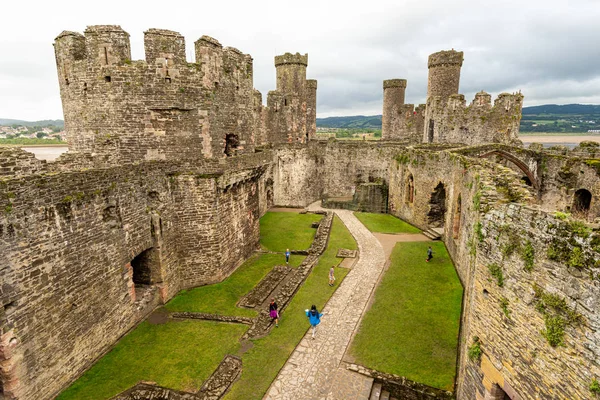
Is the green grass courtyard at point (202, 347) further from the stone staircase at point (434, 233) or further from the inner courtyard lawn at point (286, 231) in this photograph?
the stone staircase at point (434, 233)

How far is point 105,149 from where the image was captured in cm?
1249

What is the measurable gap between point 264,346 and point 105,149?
9254mm

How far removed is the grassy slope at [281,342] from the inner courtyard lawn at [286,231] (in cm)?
347

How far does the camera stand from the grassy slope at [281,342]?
9000 millimetres

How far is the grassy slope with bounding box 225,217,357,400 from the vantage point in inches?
354

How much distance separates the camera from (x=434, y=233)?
19922mm

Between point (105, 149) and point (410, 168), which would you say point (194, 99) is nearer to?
point (105, 149)

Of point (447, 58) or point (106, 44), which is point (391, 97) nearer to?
point (447, 58)

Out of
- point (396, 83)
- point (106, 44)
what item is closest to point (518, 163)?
point (106, 44)

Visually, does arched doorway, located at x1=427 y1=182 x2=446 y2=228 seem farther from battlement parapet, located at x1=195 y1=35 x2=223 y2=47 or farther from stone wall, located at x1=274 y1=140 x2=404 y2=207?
battlement parapet, located at x1=195 y1=35 x2=223 y2=47

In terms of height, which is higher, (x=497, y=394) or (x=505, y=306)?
(x=505, y=306)

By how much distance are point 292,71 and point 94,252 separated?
25267 mm

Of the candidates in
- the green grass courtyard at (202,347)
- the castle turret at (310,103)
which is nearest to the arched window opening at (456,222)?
the green grass courtyard at (202,347)

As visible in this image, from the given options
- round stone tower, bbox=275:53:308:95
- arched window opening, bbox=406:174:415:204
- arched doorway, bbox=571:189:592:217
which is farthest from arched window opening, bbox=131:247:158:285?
round stone tower, bbox=275:53:308:95
